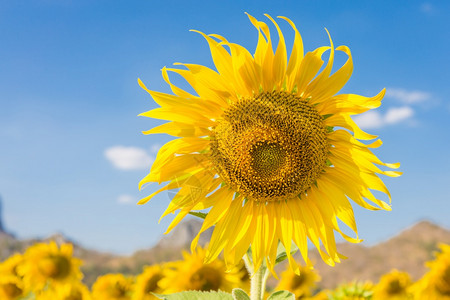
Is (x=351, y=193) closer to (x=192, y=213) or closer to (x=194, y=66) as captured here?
(x=192, y=213)

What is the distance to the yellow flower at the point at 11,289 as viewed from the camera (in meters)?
7.98

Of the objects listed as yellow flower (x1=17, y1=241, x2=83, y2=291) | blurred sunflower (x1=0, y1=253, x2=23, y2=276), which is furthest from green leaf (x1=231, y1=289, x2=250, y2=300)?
blurred sunflower (x1=0, y1=253, x2=23, y2=276)

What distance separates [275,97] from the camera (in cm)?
310

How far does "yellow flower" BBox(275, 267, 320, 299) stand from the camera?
24.5 ft

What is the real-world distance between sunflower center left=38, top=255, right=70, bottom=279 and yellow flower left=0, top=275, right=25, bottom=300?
466mm

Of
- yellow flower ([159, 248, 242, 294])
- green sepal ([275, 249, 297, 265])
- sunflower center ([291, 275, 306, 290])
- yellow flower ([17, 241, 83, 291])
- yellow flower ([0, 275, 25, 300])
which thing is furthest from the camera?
yellow flower ([17, 241, 83, 291])

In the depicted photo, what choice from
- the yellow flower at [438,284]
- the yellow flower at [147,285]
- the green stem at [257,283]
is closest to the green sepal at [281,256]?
the green stem at [257,283]

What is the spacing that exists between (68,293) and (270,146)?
547 centimetres

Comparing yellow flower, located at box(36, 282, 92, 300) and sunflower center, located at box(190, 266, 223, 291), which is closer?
sunflower center, located at box(190, 266, 223, 291)

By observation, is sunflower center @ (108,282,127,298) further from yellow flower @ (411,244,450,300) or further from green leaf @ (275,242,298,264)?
green leaf @ (275,242,298,264)

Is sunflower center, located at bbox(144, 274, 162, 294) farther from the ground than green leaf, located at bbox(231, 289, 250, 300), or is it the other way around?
sunflower center, located at bbox(144, 274, 162, 294)

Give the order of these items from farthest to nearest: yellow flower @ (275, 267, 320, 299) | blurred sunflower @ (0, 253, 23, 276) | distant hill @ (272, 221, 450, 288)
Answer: distant hill @ (272, 221, 450, 288) → blurred sunflower @ (0, 253, 23, 276) → yellow flower @ (275, 267, 320, 299)

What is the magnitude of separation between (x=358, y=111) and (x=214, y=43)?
1024 mm

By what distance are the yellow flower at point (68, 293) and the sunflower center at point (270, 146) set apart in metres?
4.36
